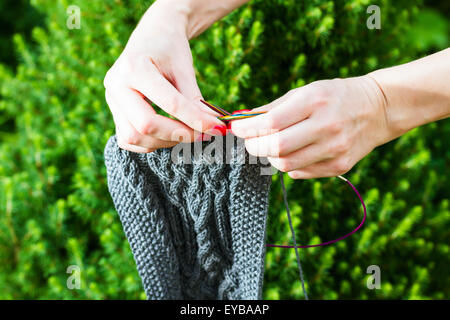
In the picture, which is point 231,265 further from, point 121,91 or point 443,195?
point 443,195

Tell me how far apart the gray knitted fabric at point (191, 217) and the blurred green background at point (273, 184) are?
18 cm

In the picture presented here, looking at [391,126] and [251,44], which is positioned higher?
[251,44]

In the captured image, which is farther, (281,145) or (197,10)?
(197,10)

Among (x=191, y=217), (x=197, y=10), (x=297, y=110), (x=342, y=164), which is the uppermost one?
(x=197, y=10)

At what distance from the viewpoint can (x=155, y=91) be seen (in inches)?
31.1

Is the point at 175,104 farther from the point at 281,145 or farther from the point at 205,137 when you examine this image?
the point at 281,145

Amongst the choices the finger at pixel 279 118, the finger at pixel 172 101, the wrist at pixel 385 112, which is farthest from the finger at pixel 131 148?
the wrist at pixel 385 112

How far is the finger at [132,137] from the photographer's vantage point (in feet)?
2.65

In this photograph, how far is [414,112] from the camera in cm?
86

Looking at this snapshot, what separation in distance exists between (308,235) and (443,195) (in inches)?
30.3

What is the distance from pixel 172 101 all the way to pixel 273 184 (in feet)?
1.74

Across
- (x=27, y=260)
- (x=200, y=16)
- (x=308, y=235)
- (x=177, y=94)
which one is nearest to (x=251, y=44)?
(x=200, y=16)

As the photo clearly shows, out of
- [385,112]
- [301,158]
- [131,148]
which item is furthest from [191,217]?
[385,112]

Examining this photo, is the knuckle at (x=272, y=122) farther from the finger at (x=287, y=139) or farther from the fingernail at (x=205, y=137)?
the fingernail at (x=205, y=137)
